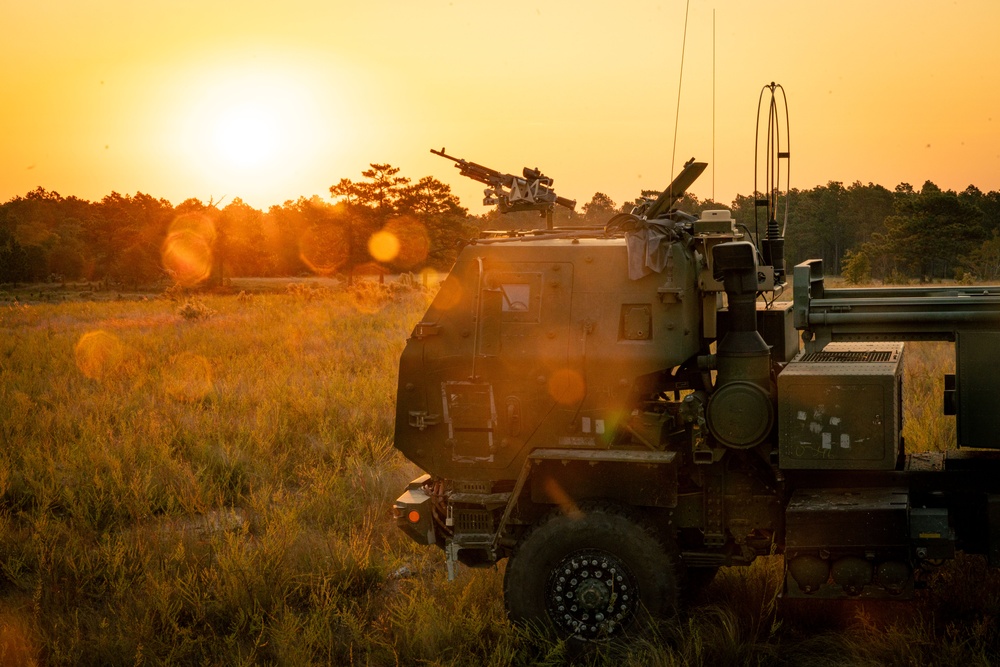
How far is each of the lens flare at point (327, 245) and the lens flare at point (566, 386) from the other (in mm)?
57013

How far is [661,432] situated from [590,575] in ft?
3.35

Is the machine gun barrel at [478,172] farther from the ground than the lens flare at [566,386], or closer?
farther from the ground

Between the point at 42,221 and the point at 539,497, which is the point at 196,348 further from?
the point at 42,221

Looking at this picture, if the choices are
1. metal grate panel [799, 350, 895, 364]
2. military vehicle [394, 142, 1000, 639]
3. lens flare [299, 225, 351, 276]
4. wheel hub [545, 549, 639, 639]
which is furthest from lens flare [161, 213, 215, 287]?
metal grate panel [799, 350, 895, 364]

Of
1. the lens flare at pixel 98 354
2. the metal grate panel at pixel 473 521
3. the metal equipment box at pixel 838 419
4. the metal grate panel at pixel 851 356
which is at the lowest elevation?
the metal grate panel at pixel 473 521

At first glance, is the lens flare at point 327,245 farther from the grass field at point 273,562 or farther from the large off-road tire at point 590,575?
the large off-road tire at point 590,575

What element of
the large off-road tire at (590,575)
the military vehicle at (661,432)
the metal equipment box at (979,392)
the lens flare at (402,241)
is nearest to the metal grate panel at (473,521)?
the military vehicle at (661,432)

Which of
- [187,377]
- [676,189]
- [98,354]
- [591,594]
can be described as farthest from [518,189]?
[98,354]

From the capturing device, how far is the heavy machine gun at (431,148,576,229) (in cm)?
787

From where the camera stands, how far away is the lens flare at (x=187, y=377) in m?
15.1

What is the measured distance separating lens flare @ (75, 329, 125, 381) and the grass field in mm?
1065

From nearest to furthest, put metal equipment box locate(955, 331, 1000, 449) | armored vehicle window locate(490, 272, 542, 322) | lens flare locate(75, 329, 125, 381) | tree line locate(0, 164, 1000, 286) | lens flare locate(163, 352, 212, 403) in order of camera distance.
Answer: metal equipment box locate(955, 331, 1000, 449), armored vehicle window locate(490, 272, 542, 322), lens flare locate(163, 352, 212, 403), lens flare locate(75, 329, 125, 381), tree line locate(0, 164, 1000, 286)

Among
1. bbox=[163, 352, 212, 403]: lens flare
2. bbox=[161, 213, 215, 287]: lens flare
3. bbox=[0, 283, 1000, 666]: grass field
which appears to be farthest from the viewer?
bbox=[161, 213, 215, 287]: lens flare

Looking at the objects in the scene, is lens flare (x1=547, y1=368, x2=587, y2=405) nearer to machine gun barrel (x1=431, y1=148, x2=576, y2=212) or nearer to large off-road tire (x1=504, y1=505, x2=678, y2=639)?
large off-road tire (x1=504, y1=505, x2=678, y2=639)
